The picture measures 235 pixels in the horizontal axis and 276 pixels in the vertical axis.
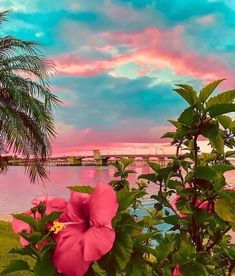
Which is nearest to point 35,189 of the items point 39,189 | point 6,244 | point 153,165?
point 39,189

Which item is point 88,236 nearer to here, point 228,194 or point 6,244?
point 228,194

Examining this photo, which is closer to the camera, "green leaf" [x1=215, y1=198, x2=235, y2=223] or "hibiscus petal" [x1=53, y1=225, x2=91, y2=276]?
"hibiscus petal" [x1=53, y1=225, x2=91, y2=276]

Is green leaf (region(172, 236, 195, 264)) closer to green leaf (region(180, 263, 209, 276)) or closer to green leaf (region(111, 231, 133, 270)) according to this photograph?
green leaf (region(180, 263, 209, 276))

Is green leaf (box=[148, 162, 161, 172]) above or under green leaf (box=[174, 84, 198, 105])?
under

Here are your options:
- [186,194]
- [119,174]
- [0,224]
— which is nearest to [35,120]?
[0,224]

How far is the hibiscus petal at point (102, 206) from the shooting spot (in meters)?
0.98

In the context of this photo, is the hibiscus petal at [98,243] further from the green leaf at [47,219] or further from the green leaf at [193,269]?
the green leaf at [193,269]

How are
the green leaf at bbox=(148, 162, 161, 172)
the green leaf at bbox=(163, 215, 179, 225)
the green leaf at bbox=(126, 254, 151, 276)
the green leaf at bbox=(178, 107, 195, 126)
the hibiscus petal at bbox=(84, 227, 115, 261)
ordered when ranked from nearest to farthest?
the hibiscus petal at bbox=(84, 227, 115, 261) < the green leaf at bbox=(126, 254, 151, 276) < the green leaf at bbox=(178, 107, 195, 126) < the green leaf at bbox=(163, 215, 179, 225) < the green leaf at bbox=(148, 162, 161, 172)

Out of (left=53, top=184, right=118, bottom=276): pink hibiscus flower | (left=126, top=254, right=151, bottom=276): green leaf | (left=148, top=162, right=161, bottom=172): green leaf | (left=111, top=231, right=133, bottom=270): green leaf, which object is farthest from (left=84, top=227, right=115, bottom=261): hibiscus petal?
(left=148, top=162, right=161, bottom=172): green leaf

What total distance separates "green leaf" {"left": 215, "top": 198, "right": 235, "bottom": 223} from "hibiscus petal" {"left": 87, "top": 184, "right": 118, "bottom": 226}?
0.36 meters

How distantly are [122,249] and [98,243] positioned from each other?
12 centimetres

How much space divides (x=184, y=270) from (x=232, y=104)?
453 mm

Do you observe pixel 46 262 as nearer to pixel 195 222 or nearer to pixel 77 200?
pixel 77 200

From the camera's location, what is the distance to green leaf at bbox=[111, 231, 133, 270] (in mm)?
1047
